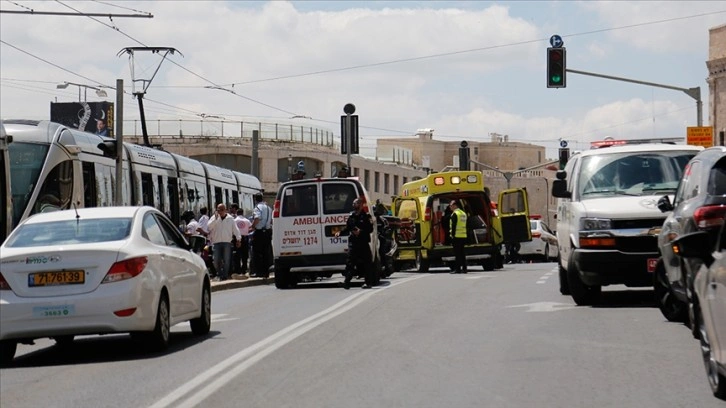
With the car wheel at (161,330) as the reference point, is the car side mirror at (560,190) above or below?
above

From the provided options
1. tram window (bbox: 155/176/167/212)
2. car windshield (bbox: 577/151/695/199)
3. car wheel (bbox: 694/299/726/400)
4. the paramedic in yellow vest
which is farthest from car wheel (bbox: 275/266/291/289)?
car wheel (bbox: 694/299/726/400)

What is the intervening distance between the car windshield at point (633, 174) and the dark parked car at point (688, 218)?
3.03 meters

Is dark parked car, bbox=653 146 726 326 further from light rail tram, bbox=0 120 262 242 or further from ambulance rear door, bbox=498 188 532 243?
ambulance rear door, bbox=498 188 532 243

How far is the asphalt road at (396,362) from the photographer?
10.2 meters

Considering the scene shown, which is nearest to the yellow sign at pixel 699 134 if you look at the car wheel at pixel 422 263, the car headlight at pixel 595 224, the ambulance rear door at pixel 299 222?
the car wheel at pixel 422 263

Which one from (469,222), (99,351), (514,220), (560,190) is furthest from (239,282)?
(99,351)

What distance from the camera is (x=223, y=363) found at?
12.7 m

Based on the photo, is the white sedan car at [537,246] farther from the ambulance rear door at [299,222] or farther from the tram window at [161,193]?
the ambulance rear door at [299,222]

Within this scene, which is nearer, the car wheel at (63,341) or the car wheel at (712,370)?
the car wheel at (712,370)

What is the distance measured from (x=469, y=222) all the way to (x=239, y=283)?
8.16 meters

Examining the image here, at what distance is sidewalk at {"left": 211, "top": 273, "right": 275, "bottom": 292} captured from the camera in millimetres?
27656

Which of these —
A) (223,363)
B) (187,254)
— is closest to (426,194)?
(187,254)

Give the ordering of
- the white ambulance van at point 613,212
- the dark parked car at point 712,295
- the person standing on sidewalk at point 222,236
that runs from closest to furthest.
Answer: the dark parked car at point 712,295
the white ambulance van at point 613,212
the person standing on sidewalk at point 222,236

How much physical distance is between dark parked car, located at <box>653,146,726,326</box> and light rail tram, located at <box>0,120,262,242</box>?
9860 mm
